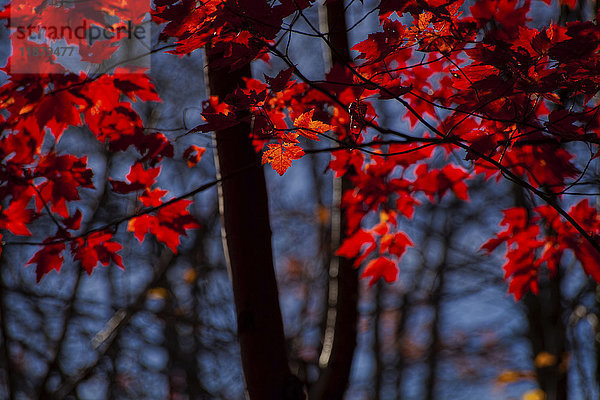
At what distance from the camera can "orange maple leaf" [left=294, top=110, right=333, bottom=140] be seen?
1.46 meters

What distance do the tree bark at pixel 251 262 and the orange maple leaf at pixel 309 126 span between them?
27 cm

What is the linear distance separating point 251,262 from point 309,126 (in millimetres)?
522

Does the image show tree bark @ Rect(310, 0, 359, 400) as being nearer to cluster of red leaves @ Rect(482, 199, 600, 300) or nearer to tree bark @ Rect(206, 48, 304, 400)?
tree bark @ Rect(206, 48, 304, 400)

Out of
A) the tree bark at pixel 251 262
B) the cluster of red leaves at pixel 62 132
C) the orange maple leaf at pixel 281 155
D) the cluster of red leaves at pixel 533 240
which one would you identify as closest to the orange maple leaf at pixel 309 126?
the orange maple leaf at pixel 281 155

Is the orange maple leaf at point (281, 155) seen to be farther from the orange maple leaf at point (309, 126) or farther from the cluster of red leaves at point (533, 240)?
the cluster of red leaves at point (533, 240)

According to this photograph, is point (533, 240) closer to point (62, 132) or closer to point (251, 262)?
point (251, 262)

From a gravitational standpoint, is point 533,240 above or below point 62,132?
below

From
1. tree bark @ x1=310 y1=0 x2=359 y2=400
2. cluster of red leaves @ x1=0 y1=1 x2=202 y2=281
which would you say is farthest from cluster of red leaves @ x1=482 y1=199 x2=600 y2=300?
cluster of red leaves @ x1=0 y1=1 x2=202 y2=281

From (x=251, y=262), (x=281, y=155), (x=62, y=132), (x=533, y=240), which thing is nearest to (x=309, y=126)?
(x=281, y=155)

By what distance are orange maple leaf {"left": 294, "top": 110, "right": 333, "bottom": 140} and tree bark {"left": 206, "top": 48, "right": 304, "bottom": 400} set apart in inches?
10.6

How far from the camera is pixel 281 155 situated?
152 centimetres

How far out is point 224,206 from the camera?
70.5 inches

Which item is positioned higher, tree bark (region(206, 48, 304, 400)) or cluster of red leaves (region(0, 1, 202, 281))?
cluster of red leaves (region(0, 1, 202, 281))

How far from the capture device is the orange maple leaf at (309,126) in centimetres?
146
